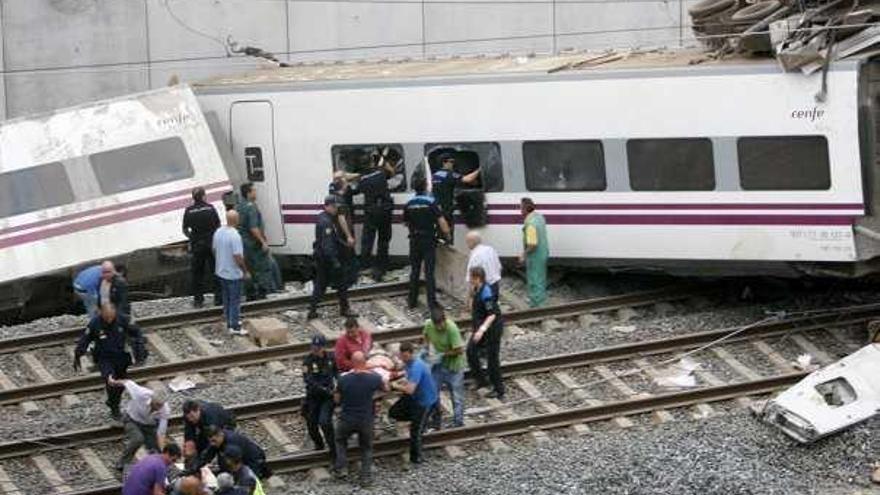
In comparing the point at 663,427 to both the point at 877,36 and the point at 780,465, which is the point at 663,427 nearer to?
the point at 780,465

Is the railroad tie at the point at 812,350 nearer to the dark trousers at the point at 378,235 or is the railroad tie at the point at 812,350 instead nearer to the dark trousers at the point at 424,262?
the dark trousers at the point at 424,262

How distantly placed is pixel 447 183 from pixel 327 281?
2081 millimetres

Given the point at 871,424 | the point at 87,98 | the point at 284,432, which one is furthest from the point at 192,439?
the point at 87,98

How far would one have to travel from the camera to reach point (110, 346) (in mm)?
18016

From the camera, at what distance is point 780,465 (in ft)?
56.6

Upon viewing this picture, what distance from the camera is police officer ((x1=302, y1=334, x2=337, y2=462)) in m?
17.1

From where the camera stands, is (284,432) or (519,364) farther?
(519,364)

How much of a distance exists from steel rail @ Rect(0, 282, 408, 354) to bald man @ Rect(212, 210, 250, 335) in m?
0.57

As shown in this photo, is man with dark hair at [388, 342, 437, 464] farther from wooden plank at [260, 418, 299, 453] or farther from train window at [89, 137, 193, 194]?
train window at [89, 137, 193, 194]

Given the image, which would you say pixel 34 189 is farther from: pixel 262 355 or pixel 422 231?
pixel 422 231

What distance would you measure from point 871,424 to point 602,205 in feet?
17.0

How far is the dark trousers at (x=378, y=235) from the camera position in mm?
23062

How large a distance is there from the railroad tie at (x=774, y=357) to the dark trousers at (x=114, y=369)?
7225 millimetres

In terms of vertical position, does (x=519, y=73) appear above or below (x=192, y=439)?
above
